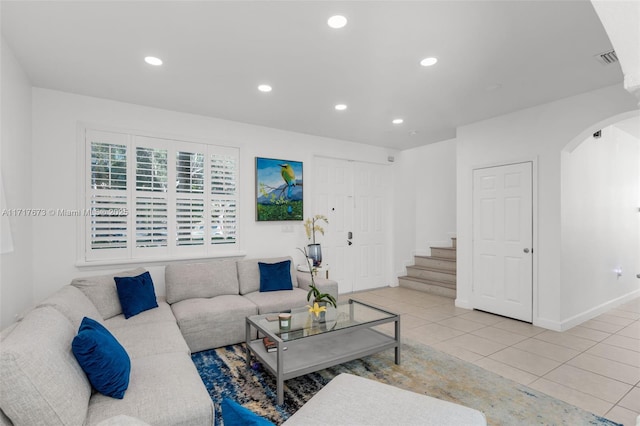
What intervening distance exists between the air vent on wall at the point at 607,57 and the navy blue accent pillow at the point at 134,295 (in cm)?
471

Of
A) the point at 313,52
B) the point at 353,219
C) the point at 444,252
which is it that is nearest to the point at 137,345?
the point at 313,52

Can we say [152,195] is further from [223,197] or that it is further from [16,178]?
[16,178]

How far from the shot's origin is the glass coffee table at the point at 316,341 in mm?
2391

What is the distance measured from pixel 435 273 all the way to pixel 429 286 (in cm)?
30

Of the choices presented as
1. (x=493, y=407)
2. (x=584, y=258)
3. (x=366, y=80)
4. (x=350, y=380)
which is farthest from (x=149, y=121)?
(x=584, y=258)

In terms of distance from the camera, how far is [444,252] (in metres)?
6.18

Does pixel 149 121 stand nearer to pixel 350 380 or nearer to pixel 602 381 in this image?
pixel 350 380

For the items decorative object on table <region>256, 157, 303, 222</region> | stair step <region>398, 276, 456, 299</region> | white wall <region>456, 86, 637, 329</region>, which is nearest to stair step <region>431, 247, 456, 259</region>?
stair step <region>398, 276, 456, 299</region>

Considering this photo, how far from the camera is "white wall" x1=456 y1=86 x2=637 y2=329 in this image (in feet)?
11.4

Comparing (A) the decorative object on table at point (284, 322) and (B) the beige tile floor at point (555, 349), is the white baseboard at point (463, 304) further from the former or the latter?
(A) the decorative object on table at point (284, 322)

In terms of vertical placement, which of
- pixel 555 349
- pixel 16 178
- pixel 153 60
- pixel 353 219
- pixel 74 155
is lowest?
pixel 555 349

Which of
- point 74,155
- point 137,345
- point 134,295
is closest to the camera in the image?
point 137,345

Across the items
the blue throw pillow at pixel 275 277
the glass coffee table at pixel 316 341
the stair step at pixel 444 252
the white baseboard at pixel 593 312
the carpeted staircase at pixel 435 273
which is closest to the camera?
the glass coffee table at pixel 316 341

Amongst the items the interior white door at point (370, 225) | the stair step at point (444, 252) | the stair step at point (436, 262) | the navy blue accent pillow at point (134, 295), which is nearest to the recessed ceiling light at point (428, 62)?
the interior white door at point (370, 225)
